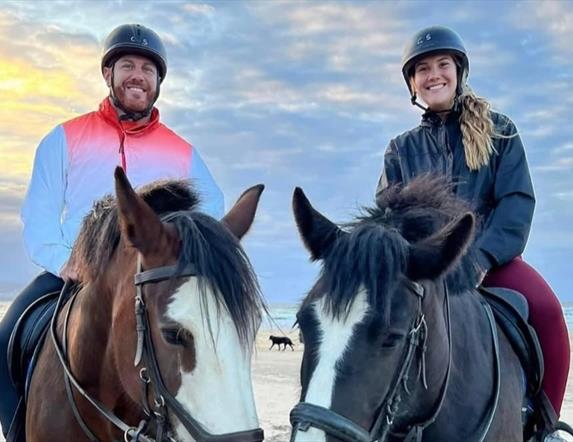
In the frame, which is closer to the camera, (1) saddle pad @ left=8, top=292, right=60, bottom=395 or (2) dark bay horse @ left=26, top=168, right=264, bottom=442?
(2) dark bay horse @ left=26, top=168, right=264, bottom=442

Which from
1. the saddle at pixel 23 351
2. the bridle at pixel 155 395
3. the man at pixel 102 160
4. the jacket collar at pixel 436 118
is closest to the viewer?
the bridle at pixel 155 395

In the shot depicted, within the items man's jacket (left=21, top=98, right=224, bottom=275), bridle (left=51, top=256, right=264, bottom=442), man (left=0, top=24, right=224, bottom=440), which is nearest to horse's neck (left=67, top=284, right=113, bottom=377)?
bridle (left=51, top=256, right=264, bottom=442)

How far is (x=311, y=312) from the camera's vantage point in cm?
297

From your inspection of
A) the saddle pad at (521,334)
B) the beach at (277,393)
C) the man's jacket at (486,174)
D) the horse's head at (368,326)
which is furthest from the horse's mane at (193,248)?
the beach at (277,393)

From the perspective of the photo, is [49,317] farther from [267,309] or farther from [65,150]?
[267,309]

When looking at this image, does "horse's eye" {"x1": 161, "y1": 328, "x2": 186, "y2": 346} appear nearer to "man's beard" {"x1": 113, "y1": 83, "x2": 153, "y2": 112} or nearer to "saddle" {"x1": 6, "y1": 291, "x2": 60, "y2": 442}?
"saddle" {"x1": 6, "y1": 291, "x2": 60, "y2": 442}

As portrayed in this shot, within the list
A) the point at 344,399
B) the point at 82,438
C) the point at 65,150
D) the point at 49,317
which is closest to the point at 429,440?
the point at 344,399

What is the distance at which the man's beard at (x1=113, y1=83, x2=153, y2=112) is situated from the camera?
4.72m

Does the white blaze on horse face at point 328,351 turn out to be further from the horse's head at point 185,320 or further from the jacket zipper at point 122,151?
the jacket zipper at point 122,151

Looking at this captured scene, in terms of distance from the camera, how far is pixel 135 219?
2979 millimetres

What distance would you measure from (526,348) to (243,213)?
6.13 feet

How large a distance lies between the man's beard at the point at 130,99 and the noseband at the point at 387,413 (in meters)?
2.56

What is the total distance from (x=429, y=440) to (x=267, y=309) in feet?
3.49

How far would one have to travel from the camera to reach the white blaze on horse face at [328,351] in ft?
8.86
